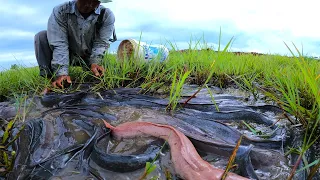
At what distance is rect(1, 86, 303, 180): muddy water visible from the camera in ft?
4.33

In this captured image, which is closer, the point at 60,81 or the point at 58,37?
the point at 60,81

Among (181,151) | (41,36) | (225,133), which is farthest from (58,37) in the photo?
(181,151)

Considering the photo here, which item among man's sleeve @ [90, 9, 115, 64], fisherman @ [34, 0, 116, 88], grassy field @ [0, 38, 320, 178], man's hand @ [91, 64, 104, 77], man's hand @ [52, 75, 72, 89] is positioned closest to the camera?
grassy field @ [0, 38, 320, 178]

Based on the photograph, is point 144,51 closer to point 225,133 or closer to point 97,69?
point 97,69

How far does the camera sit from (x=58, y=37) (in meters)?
3.46

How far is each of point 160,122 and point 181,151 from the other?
1.74ft

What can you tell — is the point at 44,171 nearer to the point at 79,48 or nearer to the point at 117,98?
the point at 117,98

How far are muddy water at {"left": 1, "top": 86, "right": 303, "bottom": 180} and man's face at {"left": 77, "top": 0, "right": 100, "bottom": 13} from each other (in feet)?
3.69

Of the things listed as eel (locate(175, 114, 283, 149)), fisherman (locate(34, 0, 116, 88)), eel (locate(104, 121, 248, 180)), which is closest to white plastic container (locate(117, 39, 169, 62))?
fisherman (locate(34, 0, 116, 88))

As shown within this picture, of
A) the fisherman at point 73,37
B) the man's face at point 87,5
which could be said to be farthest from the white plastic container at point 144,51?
the man's face at point 87,5

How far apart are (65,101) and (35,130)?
0.79 meters

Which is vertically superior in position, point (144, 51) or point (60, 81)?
point (144, 51)

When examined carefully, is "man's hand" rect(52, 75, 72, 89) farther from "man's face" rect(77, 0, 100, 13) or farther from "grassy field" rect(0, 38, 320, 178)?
"man's face" rect(77, 0, 100, 13)

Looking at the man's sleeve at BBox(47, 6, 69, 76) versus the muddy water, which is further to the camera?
the man's sleeve at BBox(47, 6, 69, 76)
